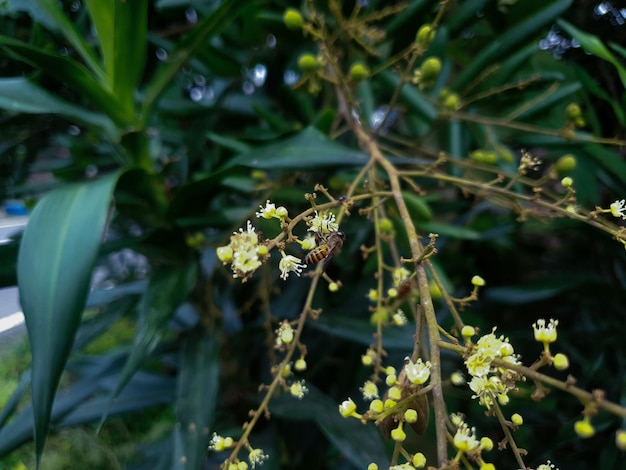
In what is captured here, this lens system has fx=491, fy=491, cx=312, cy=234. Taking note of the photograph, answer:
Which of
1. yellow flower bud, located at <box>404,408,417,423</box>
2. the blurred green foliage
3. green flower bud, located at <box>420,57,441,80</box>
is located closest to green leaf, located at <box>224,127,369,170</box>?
the blurred green foliage

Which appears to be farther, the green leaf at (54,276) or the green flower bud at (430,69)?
the green flower bud at (430,69)

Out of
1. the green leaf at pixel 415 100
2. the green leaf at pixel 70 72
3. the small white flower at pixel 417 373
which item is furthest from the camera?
the green leaf at pixel 415 100

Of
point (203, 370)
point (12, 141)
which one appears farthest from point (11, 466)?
point (12, 141)

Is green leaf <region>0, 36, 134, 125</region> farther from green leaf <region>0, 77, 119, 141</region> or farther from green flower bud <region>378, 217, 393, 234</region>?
green flower bud <region>378, 217, 393, 234</region>

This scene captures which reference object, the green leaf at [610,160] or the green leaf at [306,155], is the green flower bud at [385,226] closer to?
the green leaf at [306,155]

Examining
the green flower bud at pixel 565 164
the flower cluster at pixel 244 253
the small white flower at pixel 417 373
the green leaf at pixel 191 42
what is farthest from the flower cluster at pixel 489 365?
the green leaf at pixel 191 42

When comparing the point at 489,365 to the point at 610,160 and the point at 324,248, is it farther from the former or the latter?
the point at 610,160

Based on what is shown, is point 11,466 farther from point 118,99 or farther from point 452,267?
point 452,267
